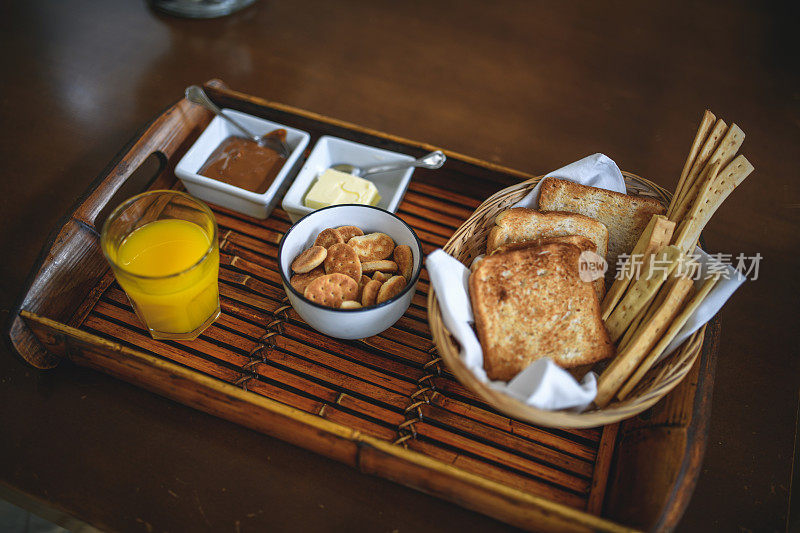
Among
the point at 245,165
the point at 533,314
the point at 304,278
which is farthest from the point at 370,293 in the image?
the point at 245,165

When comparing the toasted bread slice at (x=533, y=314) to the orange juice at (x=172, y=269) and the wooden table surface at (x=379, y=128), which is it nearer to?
the wooden table surface at (x=379, y=128)

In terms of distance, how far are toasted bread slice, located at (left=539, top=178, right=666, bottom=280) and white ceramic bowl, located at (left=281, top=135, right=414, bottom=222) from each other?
340 millimetres

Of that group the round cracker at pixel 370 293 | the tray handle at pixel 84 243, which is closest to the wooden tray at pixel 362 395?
the tray handle at pixel 84 243

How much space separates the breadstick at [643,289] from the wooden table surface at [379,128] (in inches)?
11.4

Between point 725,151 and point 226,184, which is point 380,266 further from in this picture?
point 725,151

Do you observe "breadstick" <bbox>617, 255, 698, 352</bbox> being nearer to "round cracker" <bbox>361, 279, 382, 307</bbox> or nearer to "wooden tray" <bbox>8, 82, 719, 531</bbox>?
"wooden tray" <bbox>8, 82, 719, 531</bbox>

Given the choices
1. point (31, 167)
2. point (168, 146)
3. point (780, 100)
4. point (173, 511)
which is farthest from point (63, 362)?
point (780, 100)

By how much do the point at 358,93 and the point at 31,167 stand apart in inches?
35.5

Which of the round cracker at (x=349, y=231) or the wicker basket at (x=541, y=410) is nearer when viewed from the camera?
the wicker basket at (x=541, y=410)

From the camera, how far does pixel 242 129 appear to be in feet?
4.20

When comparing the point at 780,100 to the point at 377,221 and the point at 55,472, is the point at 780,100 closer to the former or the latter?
the point at 377,221

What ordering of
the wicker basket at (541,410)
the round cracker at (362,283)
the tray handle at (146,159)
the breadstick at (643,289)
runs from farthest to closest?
1. the tray handle at (146,159)
2. the round cracker at (362,283)
3. the breadstick at (643,289)
4. the wicker basket at (541,410)

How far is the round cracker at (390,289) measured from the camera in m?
0.95

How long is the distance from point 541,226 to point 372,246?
335mm
